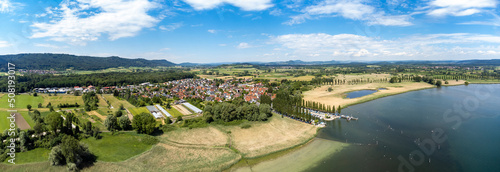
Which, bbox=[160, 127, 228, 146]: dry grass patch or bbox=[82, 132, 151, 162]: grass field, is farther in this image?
bbox=[160, 127, 228, 146]: dry grass patch

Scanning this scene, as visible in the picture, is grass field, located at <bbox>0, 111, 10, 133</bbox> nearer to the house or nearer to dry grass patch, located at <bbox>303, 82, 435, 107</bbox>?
the house

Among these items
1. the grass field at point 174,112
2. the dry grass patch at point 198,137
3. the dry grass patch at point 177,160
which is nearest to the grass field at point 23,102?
the grass field at point 174,112

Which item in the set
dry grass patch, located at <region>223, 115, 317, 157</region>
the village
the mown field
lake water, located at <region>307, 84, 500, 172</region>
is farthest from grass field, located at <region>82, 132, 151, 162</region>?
the village

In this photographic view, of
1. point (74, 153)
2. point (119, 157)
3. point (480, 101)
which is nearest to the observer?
point (74, 153)

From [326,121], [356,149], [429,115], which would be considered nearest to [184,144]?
[356,149]

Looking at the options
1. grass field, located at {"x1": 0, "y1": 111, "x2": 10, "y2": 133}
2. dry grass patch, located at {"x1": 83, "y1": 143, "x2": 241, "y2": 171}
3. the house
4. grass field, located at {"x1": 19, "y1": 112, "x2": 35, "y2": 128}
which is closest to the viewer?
dry grass patch, located at {"x1": 83, "y1": 143, "x2": 241, "y2": 171}

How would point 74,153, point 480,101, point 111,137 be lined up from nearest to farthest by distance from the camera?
point 74,153
point 111,137
point 480,101

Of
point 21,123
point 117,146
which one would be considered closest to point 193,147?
point 117,146

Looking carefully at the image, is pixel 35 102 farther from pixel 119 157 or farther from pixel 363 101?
pixel 363 101
